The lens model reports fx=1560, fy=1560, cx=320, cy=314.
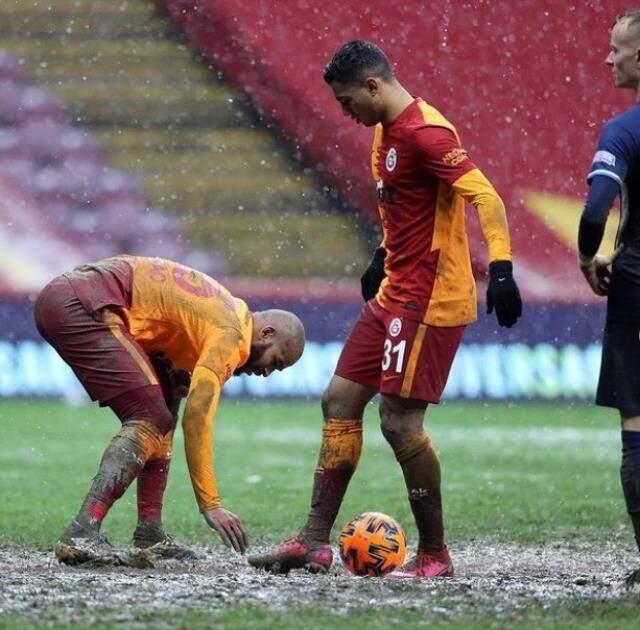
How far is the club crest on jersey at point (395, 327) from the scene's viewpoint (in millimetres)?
6438

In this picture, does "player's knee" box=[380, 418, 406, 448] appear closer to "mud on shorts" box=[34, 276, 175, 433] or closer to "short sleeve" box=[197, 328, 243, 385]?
"short sleeve" box=[197, 328, 243, 385]

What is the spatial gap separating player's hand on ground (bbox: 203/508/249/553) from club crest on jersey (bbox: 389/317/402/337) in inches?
40.8

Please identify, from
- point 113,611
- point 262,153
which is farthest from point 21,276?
point 113,611

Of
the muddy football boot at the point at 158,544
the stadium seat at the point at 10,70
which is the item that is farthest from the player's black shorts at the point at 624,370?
the stadium seat at the point at 10,70

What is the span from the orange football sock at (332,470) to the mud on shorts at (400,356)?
22 centimetres

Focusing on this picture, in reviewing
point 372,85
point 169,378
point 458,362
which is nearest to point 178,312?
point 169,378

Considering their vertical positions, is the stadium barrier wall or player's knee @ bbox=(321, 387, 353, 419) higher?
the stadium barrier wall

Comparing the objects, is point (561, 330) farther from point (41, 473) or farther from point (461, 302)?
point (461, 302)

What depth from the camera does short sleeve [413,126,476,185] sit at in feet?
20.4

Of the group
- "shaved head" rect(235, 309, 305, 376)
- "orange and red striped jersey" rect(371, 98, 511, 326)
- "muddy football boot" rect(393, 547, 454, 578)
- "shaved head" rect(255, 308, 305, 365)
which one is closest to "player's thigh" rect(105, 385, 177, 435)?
"shaved head" rect(235, 309, 305, 376)

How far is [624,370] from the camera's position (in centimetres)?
575

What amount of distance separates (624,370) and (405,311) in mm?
1067

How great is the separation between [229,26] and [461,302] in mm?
13723

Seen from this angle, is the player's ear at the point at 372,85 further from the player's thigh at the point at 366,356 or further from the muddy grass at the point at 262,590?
the muddy grass at the point at 262,590
